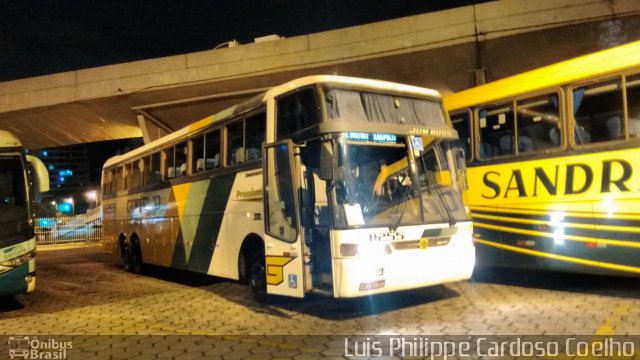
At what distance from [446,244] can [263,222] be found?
9.16 feet

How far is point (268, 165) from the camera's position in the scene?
7.28 metres

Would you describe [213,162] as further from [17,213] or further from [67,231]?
[67,231]

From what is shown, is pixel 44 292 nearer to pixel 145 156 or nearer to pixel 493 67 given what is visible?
pixel 145 156

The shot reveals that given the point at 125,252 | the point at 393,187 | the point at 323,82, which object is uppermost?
the point at 323,82

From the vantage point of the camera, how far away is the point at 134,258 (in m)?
13.4

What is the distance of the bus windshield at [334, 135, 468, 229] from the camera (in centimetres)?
641

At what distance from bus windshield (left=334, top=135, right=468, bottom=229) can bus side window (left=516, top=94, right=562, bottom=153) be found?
1749 millimetres

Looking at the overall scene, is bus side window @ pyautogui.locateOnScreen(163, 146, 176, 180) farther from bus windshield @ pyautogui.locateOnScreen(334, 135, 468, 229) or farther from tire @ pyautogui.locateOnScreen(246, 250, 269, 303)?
bus windshield @ pyautogui.locateOnScreen(334, 135, 468, 229)

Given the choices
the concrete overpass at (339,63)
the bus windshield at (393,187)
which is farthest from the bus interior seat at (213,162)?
the concrete overpass at (339,63)

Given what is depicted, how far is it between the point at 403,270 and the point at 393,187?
1.14m

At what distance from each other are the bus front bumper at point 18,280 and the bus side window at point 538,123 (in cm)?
844

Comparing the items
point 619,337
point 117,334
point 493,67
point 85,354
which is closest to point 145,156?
point 117,334

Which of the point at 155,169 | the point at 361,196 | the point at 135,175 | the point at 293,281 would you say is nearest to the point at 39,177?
the point at 155,169

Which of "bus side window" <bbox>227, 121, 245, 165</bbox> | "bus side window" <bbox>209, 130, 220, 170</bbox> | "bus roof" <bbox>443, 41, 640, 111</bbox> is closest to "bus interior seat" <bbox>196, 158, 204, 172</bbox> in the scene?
"bus side window" <bbox>209, 130, 220, 170</bbox>
